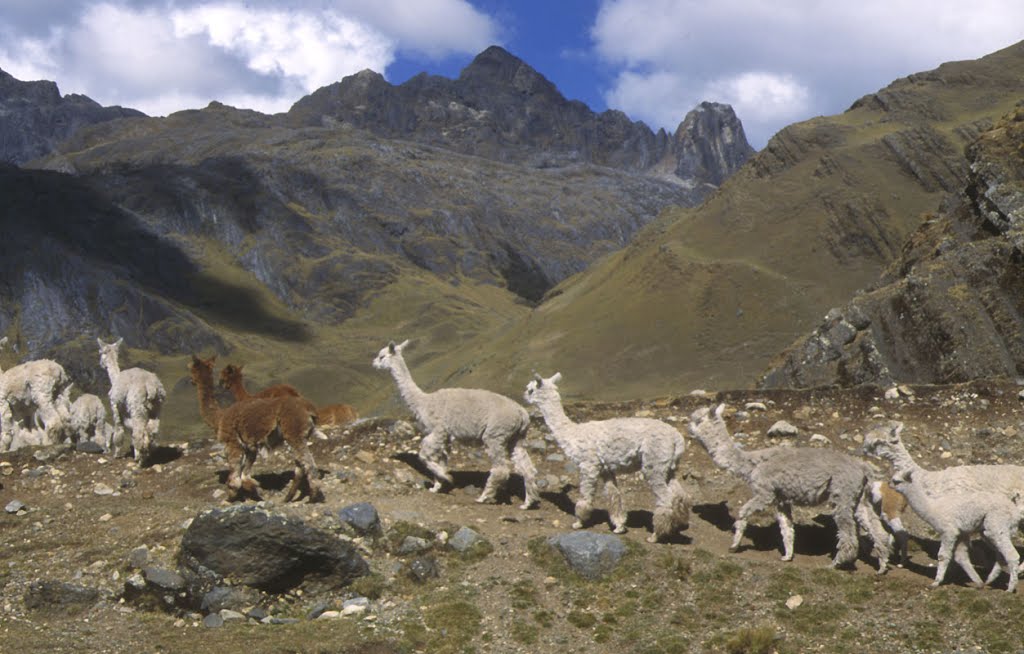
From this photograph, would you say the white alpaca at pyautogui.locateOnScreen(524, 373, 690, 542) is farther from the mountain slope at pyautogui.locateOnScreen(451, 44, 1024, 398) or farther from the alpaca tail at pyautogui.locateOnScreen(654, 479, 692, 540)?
the mountain slope at pyautogui.locateOnScreen(451, 44, 1024, 398)

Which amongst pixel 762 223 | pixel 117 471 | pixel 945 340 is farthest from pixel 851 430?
pixel 762 223

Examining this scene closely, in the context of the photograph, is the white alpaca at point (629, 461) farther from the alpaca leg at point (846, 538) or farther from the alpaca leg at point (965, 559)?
the alpaca leg at point (965, 559)

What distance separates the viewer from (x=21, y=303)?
184 m

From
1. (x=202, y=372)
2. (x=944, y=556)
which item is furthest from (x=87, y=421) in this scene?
(x=944, y=556)

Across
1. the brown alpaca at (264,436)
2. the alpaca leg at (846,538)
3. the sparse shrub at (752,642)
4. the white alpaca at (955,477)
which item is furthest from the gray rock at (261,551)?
the white alpaca at (955,477)

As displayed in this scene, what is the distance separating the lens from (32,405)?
21438mm

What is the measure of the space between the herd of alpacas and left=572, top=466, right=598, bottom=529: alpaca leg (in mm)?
19

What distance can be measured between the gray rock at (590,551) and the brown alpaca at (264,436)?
4.74 metres

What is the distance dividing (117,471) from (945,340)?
2748cm

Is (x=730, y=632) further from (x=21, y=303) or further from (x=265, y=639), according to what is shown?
(x=21, y=303)

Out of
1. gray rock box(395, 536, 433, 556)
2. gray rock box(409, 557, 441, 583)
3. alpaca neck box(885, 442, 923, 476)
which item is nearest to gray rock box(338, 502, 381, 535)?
gray rock box(395, 536, 433, 556)

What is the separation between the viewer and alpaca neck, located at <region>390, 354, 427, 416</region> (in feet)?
55.0

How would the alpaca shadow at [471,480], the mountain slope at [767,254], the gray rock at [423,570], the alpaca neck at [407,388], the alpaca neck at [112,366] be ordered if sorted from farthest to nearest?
the mountain slope at [767,254]
the alpaca neck at [112,366]
the alpaca neck at [407,388]
the alpaca shadow at [471,480]
the gray rock at [423,570]

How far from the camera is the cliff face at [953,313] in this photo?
31.2m
